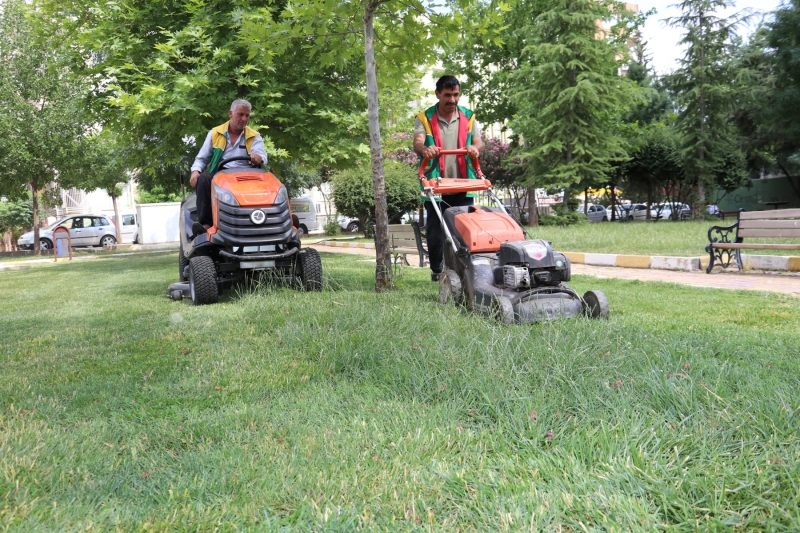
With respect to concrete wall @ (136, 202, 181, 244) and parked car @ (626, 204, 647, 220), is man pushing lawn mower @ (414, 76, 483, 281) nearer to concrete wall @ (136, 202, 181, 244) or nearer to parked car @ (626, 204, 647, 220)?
concrete wall @ (136, 202, 181, 244)

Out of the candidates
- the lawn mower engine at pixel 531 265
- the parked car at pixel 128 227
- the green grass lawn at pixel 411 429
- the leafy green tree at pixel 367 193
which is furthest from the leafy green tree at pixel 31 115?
the lawn mower engine at pixel 531 265

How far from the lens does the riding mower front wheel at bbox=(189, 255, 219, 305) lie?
6621 millimetres

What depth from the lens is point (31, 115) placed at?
23.5 meters

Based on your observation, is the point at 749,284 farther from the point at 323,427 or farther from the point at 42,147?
the point at 42,147

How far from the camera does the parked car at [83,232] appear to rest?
29.5 metres

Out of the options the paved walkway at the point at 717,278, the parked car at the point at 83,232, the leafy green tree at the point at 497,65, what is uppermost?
the leafy green tree at the point at 497,65

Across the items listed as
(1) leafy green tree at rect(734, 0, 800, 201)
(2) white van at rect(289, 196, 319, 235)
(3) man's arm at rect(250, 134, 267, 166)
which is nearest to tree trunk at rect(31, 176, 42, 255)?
(2) white van at rect(289, 196, 319, 235)

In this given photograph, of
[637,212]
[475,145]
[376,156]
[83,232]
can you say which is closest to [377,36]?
[376,156]

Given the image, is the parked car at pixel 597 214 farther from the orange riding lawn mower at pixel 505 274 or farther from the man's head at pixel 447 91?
the orange riding lawn mower at pixel 505 274

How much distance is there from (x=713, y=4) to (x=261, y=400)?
32761mm

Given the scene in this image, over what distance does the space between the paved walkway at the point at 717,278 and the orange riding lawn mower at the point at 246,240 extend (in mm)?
4446

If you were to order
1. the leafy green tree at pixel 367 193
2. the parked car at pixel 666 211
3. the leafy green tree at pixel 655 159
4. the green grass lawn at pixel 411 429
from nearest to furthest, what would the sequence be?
the green grass lawn at pixel 411 429 → the leafy green tree at pixel 367 193 → the leafy green tree at pixel 655 159 → the parked car at pixel 666 211

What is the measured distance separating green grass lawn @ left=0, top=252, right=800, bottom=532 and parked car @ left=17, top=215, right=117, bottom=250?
27650 millimetres

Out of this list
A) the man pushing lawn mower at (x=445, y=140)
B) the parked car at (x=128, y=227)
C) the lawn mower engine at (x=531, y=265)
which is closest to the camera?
the lawn mower engine at (x=531, y=265)
